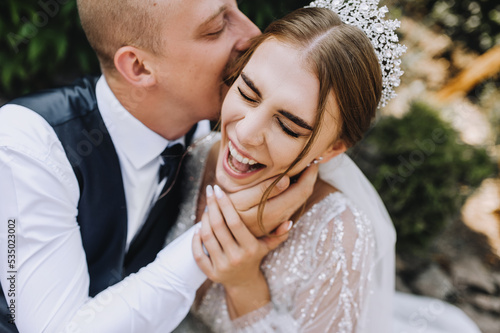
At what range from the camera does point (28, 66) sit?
10.4 ft

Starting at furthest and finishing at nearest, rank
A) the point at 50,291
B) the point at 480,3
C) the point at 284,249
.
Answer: the point at 480,3 < the point at 284,249 < the point at 50,291

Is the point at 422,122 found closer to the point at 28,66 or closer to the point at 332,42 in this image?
the point at 332,42

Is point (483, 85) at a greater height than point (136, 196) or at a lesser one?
lesser

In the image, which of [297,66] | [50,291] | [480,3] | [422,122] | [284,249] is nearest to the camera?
[297,66]

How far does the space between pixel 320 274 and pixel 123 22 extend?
1.45 meters

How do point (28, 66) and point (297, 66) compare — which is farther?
point (28, 66)

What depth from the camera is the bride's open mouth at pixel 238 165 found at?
1694mm

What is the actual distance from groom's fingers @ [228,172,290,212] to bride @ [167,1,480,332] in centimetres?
3

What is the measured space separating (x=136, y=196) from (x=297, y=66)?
1070mm

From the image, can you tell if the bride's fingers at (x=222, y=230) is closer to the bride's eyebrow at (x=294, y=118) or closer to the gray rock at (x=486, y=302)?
the bride's eyebrow at (x=294, y=118)

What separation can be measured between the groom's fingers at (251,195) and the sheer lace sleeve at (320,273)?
0.32 meters

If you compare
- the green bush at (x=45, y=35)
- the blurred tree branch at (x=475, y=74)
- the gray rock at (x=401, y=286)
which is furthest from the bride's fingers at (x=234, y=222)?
the blurred tree branch at (x=475, y=74)

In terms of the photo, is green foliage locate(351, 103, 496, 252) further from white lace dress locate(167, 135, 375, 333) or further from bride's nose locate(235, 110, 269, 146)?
bride's nose locate(235, 110, 269, 146)

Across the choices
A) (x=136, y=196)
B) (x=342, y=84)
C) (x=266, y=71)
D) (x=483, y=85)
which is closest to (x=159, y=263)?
(x=136, y=196)
